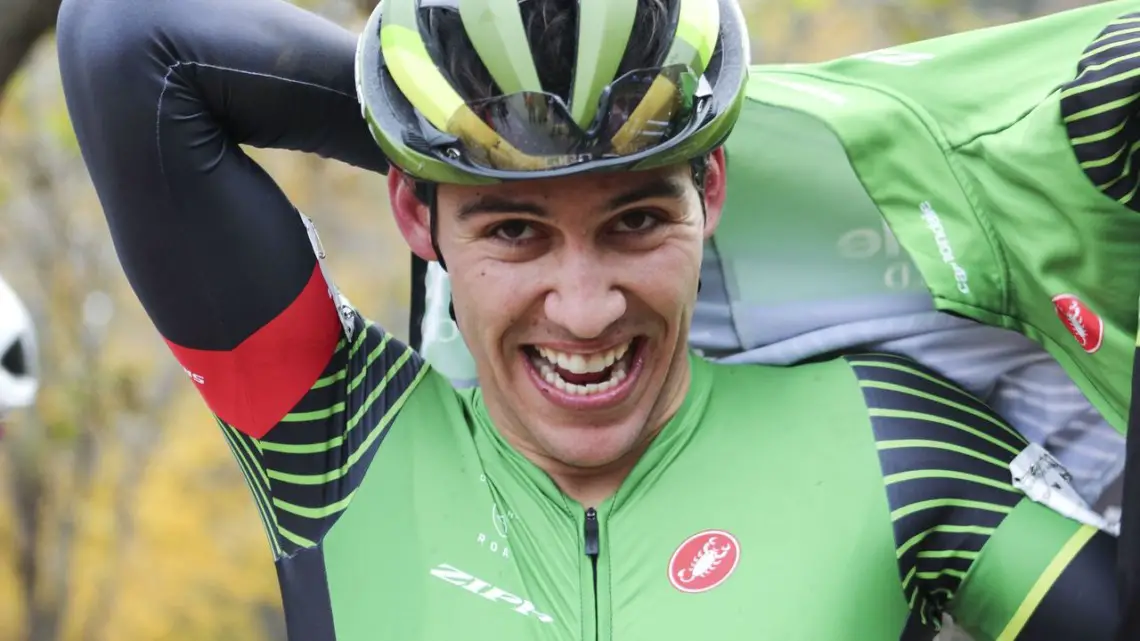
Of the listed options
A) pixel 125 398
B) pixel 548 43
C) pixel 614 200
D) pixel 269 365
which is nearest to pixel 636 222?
pixel 614 200

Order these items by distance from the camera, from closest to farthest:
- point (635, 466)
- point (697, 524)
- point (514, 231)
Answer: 1. point (514, 231)
2. point (697, 524)
3. point (635, 466)

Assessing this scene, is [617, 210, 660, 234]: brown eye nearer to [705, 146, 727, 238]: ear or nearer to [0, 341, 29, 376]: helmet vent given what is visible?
[705, 146, 727, 238]: ear

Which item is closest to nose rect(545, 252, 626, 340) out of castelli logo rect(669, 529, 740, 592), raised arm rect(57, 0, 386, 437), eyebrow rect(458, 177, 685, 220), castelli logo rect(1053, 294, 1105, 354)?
eyebrow rect(458, 177, 685, 220)

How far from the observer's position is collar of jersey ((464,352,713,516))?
2.60 meters

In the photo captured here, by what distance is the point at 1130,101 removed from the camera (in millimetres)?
2092

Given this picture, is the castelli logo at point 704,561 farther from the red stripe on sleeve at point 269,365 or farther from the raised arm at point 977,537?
the red stripe on sleeve at point 269,365

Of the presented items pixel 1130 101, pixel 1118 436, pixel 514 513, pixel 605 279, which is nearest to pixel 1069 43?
pixel 1130 101

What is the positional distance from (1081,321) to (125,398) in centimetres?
842

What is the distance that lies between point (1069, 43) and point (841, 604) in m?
1.11

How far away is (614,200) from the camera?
2.37m

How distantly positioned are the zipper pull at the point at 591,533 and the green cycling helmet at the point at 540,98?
659mm

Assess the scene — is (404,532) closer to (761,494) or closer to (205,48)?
(761,494)

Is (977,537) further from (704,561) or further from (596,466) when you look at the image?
(596,466)

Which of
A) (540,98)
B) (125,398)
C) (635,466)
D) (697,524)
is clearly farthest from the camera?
(125,398)
